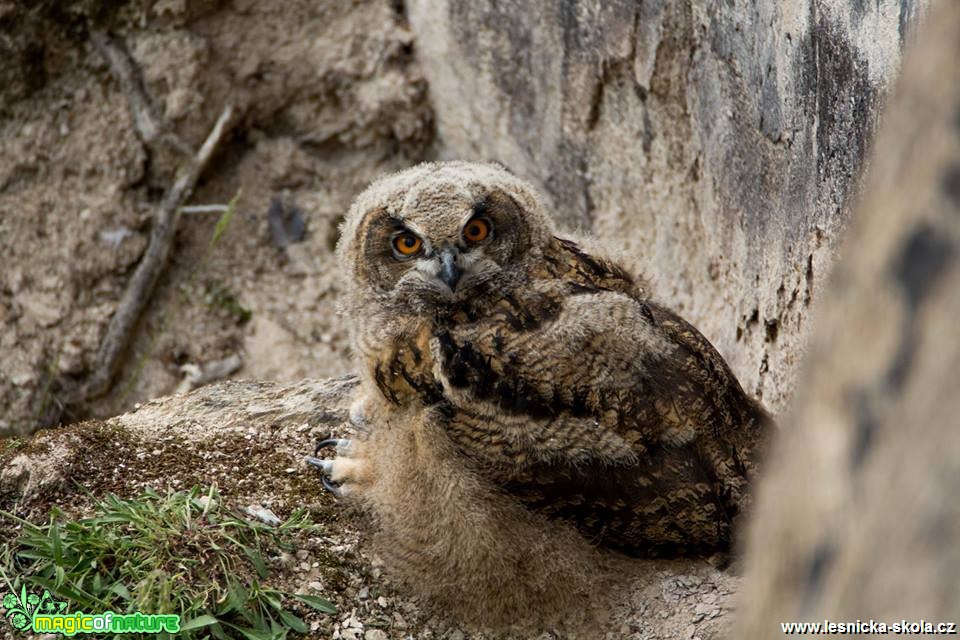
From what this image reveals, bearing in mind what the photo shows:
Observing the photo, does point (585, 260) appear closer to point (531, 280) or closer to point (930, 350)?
point (531, 280)

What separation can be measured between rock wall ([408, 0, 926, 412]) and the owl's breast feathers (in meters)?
0.44

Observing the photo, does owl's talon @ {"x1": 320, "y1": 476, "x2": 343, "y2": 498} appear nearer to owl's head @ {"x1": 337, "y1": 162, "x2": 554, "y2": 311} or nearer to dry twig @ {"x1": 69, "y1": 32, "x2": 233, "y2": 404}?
owl's head @ {"x1": 337, "y1": 162, "x2": 554, "y2": 311}

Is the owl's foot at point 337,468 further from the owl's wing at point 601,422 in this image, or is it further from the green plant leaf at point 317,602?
the owl's wing at point 601,422

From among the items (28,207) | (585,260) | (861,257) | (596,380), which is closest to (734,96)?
(585,260)

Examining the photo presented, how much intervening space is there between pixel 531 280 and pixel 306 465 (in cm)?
100

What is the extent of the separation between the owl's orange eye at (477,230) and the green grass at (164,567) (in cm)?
107

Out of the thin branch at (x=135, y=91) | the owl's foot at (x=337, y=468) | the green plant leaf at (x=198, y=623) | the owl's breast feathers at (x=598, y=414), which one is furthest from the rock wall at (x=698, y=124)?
the green plant leaf at (x=198, y=623)

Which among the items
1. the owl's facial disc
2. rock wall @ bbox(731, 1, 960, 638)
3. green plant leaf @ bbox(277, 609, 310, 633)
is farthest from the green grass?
rock wall @ bbox(731, 1, 960, 638)

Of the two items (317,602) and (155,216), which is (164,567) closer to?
(317,602)

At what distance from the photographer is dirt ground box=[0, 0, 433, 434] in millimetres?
5074

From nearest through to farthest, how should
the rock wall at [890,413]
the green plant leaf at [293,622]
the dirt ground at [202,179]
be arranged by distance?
the rock wall at [890,413] < the green plant leaf at [293,622] < the dirt ground at [202,179]

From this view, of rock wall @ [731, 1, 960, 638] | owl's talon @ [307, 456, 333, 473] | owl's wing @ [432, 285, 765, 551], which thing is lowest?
owl's talon @ [307, 456, 333, 473]

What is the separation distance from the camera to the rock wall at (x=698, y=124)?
2750 millimetres

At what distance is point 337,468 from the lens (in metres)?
3.19
